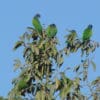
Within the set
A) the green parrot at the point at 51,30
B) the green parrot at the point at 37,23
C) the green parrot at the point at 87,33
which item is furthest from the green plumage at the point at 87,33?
the green parrot at the point at 37,23

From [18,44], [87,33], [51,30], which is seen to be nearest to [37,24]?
[51,30]

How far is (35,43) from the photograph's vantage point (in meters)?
8.58

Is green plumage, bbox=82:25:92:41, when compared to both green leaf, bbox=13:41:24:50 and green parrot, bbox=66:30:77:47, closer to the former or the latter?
green parrot, bbox=66:30:77:47

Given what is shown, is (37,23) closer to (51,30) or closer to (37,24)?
(37,24)

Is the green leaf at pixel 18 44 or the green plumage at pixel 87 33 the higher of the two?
the green plumage at pixel 87 33

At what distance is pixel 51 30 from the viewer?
854cm

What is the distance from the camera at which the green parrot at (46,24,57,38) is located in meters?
8.53

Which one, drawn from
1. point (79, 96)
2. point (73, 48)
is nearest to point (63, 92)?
point (79, 96)

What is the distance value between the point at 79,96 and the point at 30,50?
4.09ft

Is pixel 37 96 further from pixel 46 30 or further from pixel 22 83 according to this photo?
pixel 46 30

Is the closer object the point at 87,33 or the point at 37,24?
the point at 37,24

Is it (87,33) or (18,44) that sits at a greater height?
(87,33)

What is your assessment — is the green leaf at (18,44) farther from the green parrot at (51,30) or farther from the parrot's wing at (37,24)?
the green parrot at (51,30)

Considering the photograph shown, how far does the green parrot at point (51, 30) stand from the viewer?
8531 millimetres
